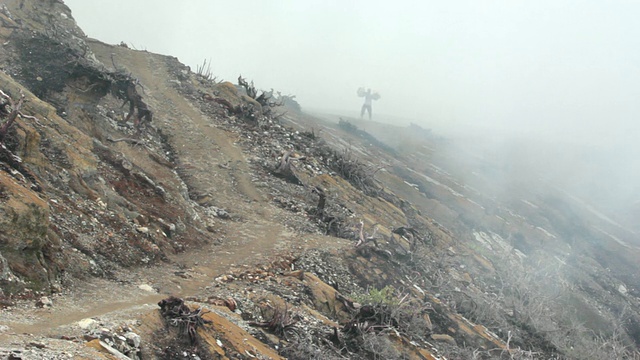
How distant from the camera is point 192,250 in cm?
860

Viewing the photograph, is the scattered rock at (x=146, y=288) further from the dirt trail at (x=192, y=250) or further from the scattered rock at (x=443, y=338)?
the scattered rock at (x=443, y=338)

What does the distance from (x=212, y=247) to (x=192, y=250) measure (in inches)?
23.6

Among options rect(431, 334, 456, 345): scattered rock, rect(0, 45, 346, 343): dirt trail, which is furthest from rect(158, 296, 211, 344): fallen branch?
rect(431, 334, 456, 345): scattered rock

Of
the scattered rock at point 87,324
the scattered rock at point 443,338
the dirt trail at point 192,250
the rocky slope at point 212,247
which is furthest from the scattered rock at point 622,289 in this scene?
the scattered rock at point 87,324

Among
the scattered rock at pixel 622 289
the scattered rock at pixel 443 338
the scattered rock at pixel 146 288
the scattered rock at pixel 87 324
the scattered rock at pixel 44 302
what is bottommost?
the scattered rock at pixel 622 289

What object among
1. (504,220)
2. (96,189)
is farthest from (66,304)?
(504,220)

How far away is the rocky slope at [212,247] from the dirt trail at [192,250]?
5 cm

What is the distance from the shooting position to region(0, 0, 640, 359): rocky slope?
15.5ft

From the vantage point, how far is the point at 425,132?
2290 inches

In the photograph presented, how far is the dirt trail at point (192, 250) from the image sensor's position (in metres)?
4.79

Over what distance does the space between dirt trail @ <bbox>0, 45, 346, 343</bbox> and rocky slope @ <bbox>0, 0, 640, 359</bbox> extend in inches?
1.9

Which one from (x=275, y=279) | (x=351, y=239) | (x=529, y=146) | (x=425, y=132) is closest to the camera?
(x=275, y=279)

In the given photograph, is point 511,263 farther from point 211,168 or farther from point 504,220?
point 211,168

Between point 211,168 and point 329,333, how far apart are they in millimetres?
7909
